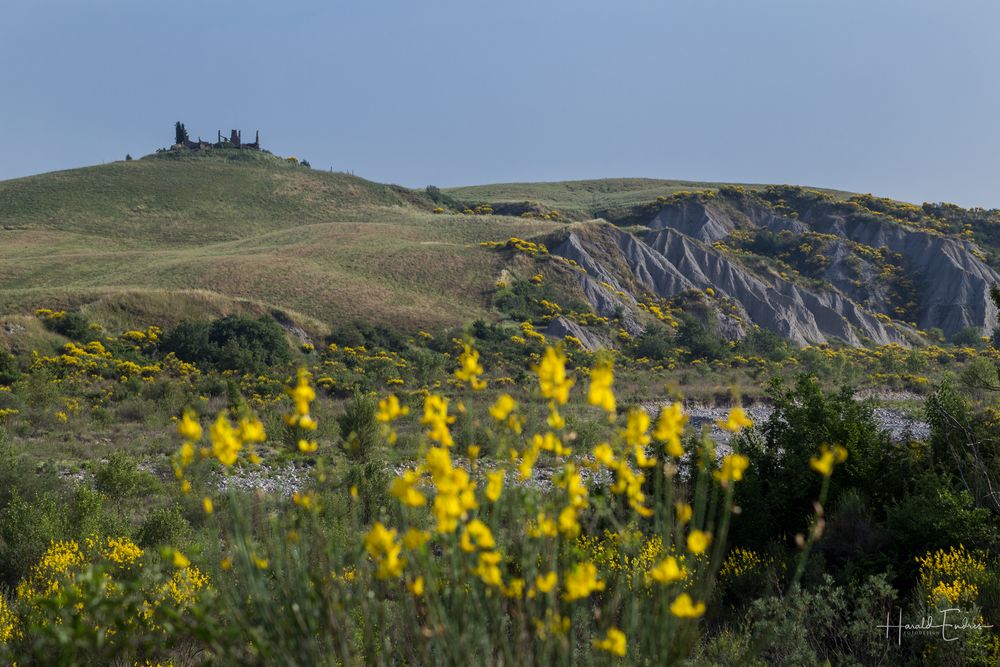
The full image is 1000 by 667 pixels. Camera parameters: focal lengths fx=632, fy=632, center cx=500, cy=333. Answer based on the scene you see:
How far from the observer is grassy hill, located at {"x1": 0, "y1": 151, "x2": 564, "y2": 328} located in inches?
1347

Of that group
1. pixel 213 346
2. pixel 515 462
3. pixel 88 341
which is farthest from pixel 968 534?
pixel 88 341

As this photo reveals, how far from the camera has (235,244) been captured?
50781 millimetres

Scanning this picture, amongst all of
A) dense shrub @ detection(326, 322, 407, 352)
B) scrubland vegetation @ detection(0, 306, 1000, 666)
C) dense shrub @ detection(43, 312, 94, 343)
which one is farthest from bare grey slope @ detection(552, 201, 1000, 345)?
dense shrub @ detection(43, 312, 94, 343)

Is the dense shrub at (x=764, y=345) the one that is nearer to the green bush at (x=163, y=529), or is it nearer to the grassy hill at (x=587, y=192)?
the green bush at (x=163, y=529)

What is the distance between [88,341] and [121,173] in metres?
55.9

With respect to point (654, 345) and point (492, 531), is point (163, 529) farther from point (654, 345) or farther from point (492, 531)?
point (654, 345)

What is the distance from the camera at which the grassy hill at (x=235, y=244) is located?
34.2 meters

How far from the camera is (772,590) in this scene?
575 cm

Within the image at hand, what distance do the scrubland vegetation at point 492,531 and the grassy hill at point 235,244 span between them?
13.3m

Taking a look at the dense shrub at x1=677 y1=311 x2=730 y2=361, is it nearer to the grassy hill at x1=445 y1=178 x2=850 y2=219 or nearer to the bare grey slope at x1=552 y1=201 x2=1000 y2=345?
the bare grey slope at x1=552 y1=201 x2=1000 y2=345

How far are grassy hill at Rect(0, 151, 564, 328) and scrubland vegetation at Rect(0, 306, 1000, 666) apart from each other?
13.3 meters

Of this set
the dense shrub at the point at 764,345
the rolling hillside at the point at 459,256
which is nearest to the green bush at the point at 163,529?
the rolling hillside at the point at 459,256

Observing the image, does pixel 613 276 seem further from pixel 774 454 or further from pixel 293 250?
pixel 774 454

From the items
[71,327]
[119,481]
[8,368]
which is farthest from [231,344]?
[119,481]
